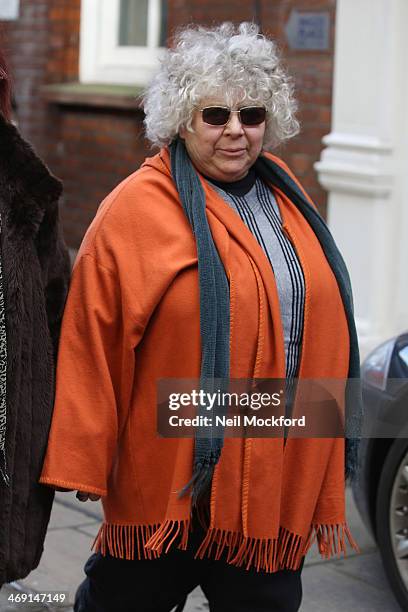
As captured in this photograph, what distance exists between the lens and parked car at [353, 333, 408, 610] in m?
4.41

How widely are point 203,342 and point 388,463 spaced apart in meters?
1.60

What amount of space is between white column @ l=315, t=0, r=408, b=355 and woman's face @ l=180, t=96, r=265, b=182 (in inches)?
151

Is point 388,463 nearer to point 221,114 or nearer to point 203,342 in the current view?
point 203,342

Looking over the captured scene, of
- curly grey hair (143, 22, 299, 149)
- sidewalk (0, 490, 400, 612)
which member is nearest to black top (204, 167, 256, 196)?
curly grey hair (143, 22, 299, 149)

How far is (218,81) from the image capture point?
3.26 metres

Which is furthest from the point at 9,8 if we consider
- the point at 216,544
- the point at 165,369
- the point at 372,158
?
the point at 216,544

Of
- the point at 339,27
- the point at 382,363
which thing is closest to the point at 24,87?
the point at 339,27

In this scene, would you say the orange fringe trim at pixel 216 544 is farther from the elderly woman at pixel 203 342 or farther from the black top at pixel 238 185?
the black top at pixel 238 185

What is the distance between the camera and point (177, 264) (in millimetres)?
3123

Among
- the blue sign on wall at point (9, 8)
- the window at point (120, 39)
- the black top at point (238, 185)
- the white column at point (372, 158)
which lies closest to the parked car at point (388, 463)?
the black top at point (238, 185)

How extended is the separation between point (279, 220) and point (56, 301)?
65 centimetres

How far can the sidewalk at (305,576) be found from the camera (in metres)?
4.49

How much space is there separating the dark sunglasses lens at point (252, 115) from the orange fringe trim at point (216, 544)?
105 cm

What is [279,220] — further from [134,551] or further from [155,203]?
[134,551]
